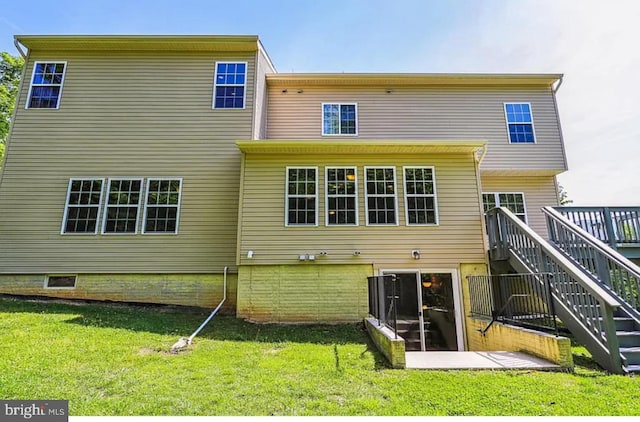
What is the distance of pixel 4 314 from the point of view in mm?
7230

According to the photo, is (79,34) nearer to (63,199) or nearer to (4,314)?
(63,199)

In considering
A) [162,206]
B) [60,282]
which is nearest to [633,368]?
[162,206]

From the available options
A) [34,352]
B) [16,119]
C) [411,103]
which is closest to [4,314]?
[34,352]

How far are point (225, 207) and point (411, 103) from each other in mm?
7806

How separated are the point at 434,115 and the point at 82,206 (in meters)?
12.3

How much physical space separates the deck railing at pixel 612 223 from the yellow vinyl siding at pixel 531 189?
2.85m

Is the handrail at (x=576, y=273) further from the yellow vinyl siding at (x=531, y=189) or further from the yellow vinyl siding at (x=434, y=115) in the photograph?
the yellow vinyl siding at (x=434, y=115)

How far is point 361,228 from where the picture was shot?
28.4ft

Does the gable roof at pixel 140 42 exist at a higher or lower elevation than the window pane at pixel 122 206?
higher

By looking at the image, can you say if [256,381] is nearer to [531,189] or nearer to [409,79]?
[409,79]

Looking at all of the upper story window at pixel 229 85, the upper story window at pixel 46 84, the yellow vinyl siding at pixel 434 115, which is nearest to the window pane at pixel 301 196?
the yellow vinyl siding at pixel 434 115

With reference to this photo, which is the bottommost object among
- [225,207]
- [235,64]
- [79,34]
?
[225,207]

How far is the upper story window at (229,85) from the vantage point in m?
10.6

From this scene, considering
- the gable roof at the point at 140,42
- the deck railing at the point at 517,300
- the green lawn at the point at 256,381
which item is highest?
the gable roof at the point at 140,42
